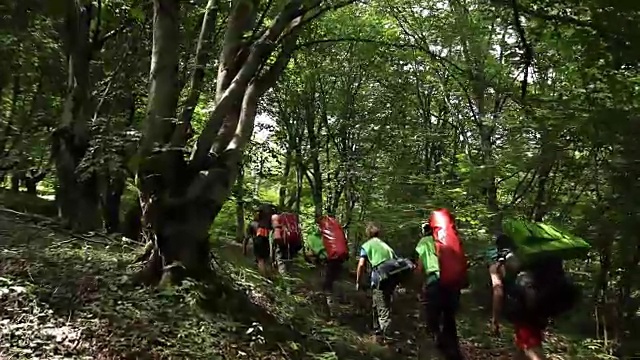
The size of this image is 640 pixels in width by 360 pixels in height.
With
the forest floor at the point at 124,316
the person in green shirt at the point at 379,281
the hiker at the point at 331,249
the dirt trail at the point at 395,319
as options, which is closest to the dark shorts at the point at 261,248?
the dirt trail at the point at 395,319

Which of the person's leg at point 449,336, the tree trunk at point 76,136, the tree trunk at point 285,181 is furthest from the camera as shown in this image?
the tree trunk at point 285,181

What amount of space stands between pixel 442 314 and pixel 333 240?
11.0 ft

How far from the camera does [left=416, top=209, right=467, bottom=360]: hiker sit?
6.95 m

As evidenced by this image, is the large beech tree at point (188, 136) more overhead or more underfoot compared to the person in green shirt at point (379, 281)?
more overhead

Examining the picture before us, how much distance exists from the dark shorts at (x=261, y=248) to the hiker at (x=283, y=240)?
5.2 inches

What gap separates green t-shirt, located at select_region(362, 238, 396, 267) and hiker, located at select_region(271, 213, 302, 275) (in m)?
3.12

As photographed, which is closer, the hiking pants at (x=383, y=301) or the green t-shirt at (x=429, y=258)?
the green t-shirt at (x=429, y=258)

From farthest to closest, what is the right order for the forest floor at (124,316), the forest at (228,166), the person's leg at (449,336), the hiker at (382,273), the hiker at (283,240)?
the hiker at (283,240), the hiker at (382,273), the person's leg at (449,336), the forest at (228,166), the forest floor at (124,316)

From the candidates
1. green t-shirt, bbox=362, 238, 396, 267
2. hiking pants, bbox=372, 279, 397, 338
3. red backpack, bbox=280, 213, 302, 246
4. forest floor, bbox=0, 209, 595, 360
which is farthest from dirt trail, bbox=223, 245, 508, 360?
green t-shirt, bbox=362, 238, 396, 267

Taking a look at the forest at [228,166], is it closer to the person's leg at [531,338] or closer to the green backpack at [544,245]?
the green backpack at [544,245]

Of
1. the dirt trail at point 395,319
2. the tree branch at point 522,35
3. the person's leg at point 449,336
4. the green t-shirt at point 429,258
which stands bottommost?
the dirt trail at point 395,319

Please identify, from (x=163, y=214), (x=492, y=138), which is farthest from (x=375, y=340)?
(x=492, y=138)

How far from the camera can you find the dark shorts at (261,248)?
11.9 metres

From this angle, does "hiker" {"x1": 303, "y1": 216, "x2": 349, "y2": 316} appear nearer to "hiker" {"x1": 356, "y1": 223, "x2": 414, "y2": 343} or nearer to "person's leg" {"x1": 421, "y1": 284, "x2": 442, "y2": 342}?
"hiker" {"x1": 356, "y1": 223, "x2": 414, "y2": 343}
